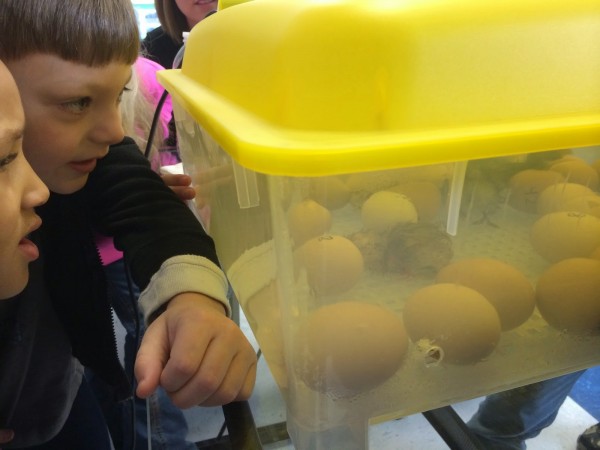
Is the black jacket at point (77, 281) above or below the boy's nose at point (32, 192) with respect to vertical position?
below

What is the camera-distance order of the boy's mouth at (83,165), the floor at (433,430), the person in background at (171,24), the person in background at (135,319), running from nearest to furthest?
the boy's mouth at (83,165) < the person in background at (135,319) < the floor at (433,430) < the person in background at (171,24)

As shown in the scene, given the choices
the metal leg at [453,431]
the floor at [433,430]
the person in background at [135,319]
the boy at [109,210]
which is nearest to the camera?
the boy at [109,210]

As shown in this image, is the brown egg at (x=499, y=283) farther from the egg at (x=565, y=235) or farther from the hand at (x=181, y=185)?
the hand at (x=181, y=185)

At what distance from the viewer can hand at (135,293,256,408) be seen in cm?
39

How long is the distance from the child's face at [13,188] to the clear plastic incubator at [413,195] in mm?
137

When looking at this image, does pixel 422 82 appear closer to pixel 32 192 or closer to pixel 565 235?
pixel 565 235

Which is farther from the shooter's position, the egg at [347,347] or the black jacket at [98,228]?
the black jacket at [98,228]

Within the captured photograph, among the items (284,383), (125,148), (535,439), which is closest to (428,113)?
(284,383)

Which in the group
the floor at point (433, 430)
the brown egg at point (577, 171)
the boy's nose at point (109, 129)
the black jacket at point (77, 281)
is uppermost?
the brown egg at point (577, 171)

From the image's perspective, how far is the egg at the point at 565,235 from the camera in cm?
38

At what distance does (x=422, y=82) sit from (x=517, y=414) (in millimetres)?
704

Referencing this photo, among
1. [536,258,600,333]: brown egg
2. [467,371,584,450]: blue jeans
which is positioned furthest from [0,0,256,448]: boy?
[467,371,584,450]: blue jeans

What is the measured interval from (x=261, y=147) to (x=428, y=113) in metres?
0.11

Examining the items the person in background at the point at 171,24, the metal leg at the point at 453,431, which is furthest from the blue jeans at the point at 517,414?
the person in background at the point at 171,24
